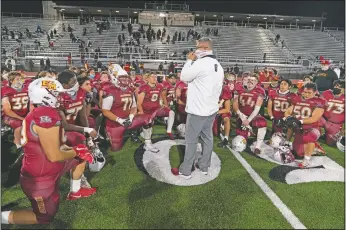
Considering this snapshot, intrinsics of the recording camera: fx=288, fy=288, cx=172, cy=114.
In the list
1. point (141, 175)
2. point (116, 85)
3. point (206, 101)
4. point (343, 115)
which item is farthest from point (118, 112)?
point (343, 115)

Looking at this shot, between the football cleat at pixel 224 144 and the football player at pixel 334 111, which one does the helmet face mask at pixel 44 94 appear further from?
the football player at pixel 334 111

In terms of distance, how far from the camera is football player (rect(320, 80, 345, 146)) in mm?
6273

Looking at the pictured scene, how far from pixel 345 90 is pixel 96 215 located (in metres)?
5.74

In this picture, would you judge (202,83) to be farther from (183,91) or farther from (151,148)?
(183,91)

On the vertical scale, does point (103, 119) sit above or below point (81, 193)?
above

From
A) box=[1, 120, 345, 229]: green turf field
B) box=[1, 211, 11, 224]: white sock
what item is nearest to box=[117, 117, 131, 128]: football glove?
box=[1, 120, 345, 229]: green turf field

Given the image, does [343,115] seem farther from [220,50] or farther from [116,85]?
[220,50]

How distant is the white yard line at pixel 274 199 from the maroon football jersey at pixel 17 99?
4.44 m

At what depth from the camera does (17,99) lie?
19.2ft

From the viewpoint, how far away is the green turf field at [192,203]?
3.40 m

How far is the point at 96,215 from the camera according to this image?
3521mm

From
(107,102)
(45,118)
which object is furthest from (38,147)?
(107,102)

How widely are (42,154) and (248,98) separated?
431cm

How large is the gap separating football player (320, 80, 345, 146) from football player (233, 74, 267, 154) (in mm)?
1618
